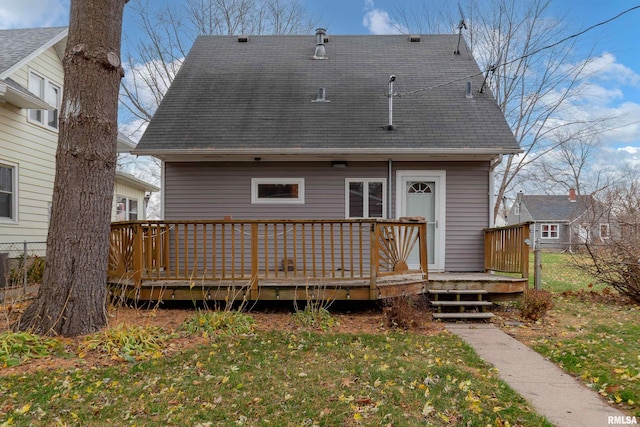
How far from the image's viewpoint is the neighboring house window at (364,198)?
26.3 feet

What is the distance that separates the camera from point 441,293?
20.4 ft

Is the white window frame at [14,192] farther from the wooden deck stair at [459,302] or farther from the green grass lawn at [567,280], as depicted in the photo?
the green grass lawn at [567,280]

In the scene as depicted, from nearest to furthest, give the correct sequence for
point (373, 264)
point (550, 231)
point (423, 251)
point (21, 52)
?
point (373, 264) → point (423, 251) → point (21, 52) → point (550, 231)

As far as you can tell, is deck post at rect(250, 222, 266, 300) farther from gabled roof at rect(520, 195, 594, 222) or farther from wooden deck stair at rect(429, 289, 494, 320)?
gabled roof at rect(520, 195, 594, 222)

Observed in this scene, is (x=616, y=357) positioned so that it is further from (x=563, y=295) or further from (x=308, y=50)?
(x=308, y=50)

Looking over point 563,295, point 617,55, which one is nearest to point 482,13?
point 617,55

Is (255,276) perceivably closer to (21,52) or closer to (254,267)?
(254,267)

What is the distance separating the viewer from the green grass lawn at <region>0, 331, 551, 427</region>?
9.14 ft

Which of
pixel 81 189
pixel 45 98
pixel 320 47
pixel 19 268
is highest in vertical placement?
pixel 320 47

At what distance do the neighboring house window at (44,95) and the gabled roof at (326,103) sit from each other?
12.0ft

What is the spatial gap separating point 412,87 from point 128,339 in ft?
25.6

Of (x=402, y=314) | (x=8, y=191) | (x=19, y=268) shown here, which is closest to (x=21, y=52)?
(x=8, y=191)

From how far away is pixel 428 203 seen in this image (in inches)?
317

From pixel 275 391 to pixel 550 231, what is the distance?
110ft
